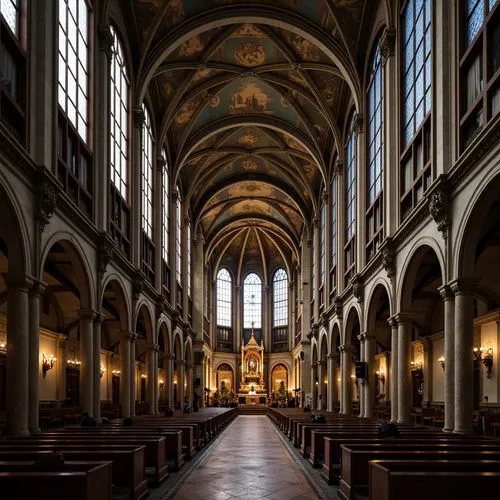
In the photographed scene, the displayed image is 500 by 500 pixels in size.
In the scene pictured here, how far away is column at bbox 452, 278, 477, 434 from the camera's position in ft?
50.4

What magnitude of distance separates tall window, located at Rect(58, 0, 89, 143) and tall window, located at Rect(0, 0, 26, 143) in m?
2.89

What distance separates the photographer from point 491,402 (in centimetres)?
2336

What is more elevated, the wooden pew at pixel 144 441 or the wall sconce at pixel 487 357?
the wall sconce at pixel 487 357

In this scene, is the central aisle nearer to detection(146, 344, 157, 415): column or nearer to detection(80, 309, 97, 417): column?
detection(80, 309, 97, 417): column

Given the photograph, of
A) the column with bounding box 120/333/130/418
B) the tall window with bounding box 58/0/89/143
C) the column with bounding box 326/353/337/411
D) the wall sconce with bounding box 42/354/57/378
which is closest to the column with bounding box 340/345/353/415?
the column with bounding box 326/353/337/411

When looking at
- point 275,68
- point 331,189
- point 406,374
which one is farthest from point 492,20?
point 331,189

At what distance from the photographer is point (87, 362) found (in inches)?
841

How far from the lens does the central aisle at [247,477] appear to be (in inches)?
492

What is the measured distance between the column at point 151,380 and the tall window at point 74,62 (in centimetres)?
1378

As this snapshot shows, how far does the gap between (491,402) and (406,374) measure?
4.01 meters

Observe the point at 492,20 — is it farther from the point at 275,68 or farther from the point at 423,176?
the point at 275,68

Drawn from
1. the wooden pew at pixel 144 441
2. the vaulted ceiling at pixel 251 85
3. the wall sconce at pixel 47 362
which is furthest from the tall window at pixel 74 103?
the wall sconce at pixel 47 362

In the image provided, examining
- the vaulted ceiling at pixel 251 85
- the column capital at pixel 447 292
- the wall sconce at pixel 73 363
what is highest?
the vaulted ceiling at pixel 251 85

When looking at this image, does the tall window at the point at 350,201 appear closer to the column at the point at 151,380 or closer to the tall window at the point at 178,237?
the column at the point at 151,380
